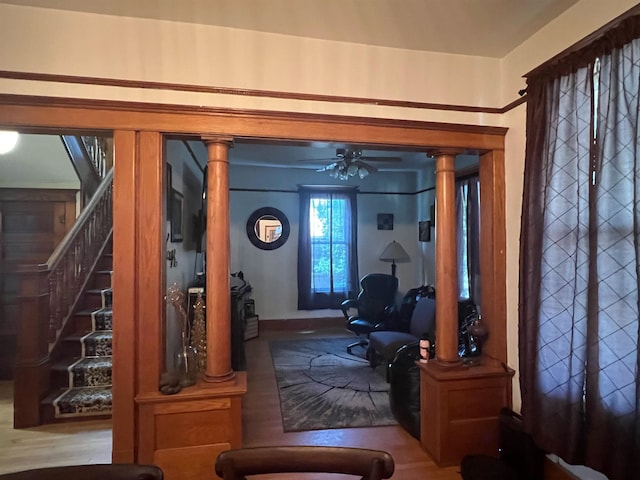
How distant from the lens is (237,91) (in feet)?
→ 7.27

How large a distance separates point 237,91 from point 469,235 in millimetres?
3332

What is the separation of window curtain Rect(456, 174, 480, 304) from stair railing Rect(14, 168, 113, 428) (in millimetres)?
4160

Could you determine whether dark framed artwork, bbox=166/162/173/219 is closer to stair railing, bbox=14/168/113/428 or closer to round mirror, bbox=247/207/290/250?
stair railing, bbox=14/168/113/428

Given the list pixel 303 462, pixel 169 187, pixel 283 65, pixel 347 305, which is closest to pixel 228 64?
pixel 283 65

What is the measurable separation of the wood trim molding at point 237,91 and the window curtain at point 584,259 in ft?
1.51

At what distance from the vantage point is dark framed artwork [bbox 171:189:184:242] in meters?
3.19

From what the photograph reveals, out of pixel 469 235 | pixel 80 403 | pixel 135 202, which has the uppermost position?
pixel 135 202

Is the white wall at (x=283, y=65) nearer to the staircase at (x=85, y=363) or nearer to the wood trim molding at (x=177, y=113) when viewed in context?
the wood trim molding at (x=177, y=113)

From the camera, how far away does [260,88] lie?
225 centimetres

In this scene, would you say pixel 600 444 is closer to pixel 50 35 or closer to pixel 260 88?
pixel 260 88

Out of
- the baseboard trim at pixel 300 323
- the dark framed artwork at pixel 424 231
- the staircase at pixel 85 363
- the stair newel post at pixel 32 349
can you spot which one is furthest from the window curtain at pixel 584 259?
the baseboard trim at pixel 300 323

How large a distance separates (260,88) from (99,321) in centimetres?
291

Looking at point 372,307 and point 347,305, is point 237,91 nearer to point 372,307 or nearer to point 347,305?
point 347,305

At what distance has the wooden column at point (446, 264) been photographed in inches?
98.5
